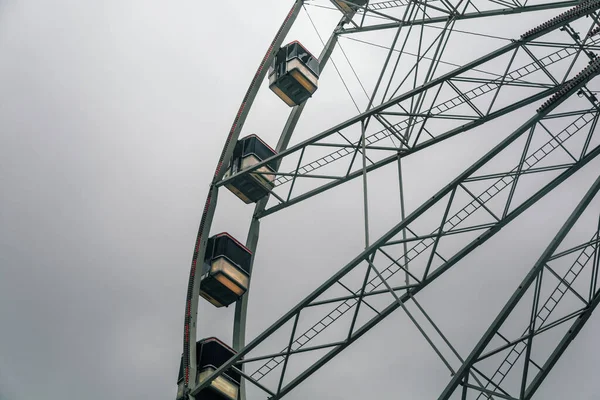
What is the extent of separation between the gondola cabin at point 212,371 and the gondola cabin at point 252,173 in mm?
5088

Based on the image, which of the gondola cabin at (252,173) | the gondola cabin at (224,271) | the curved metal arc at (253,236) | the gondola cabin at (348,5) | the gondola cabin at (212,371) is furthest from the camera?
the gondola cabin at (348,5)

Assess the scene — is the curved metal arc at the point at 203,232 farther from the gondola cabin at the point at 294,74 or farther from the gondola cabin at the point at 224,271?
the gondola cabin at the point at 294,74

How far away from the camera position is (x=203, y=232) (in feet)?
80.8

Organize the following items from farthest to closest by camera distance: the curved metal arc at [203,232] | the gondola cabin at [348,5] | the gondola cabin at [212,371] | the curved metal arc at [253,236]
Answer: the gondola cabin at [348,5], the curved metal arc at [253,236], the curved metal arc at [203,232], the gondola cabin at [212,371]

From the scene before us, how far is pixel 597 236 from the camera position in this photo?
20.7m

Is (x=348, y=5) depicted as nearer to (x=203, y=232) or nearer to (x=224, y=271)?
(x=203, y=232)

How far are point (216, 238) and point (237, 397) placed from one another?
4.83 meters

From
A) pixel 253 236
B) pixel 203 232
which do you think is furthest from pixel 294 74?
pixel 203 232

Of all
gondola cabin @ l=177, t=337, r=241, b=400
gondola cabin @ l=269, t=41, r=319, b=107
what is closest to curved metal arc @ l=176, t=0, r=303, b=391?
gondola cabin @ l=177, t=337, r=241, b=400

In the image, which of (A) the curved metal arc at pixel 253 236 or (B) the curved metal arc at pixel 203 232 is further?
(A) the curved metal arc at pixel 253 236

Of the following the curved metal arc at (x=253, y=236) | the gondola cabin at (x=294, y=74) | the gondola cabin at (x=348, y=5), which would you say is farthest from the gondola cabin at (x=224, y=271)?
the gondola cabin at (x=348, y=5)

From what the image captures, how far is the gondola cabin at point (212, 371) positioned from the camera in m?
21.6

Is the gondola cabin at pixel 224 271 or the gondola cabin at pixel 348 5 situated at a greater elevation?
the gondola cabin at pixel 348 5

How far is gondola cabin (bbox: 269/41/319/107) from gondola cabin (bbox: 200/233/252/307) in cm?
537
